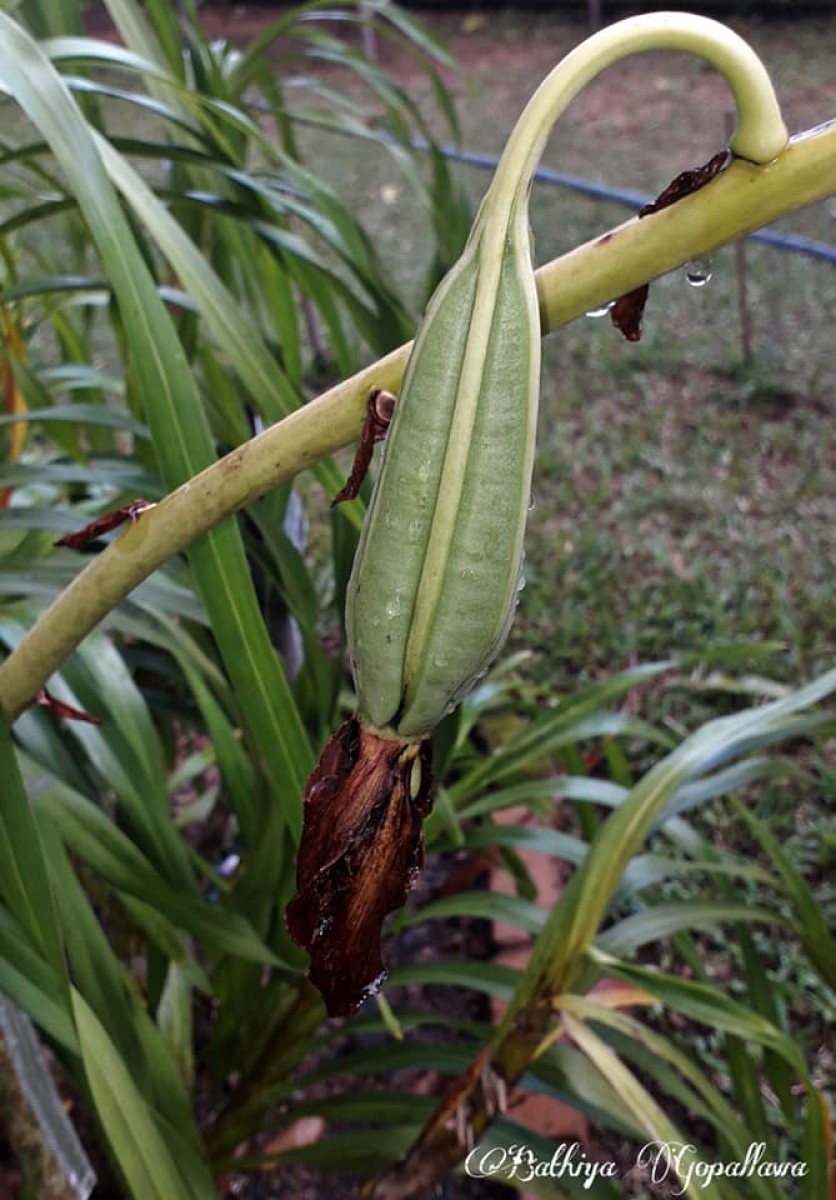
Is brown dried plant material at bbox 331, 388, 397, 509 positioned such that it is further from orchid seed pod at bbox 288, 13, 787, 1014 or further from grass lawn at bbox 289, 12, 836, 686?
grass lawn at bbox 289, 12, 836, 686

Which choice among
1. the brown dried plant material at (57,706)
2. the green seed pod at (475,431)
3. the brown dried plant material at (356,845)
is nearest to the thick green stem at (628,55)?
the green seed pod at (475,431)

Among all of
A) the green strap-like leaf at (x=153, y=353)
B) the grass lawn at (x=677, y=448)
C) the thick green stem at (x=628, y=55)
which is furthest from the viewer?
the grass lawn at (x=677, y=448)

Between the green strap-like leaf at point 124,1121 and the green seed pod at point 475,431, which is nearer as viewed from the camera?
the green seed pod at point 475,431

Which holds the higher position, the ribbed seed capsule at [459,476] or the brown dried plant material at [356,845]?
the ribbed seed capsule at [459,476]

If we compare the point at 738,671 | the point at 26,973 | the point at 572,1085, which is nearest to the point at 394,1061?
the point at 572,1085

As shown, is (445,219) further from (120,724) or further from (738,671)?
(738,671)

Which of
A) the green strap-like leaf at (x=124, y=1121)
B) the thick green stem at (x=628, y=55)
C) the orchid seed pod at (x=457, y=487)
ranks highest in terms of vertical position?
the thick green stem at (x=628, y=55)

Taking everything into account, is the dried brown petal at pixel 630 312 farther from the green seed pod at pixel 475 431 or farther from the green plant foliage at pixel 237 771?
the green plant foliage at pixel 237 771

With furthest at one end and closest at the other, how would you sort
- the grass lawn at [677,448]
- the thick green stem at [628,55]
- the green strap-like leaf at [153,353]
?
the grass lawn at [677,448], the green strap-like leaf at [153,353], the thick green stem at [628,55]
